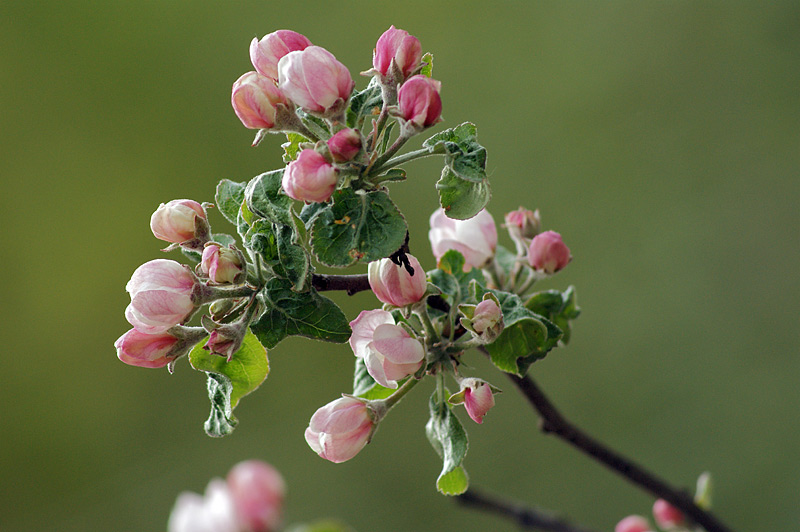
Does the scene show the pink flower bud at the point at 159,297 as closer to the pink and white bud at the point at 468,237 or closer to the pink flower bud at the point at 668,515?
the pink and white bud at the point at 468,237

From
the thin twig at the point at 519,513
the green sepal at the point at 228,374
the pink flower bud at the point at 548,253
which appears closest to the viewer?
the green sepal at the point at 228,374

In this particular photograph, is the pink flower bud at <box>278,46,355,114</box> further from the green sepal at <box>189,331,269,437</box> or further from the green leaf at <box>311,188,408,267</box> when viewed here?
the green sepal at <box>189,331,269,437</box>

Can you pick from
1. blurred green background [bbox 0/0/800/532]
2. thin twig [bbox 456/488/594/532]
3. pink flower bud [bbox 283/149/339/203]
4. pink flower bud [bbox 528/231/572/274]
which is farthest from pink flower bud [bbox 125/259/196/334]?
blurred green background [bbox 0/0/800/532]

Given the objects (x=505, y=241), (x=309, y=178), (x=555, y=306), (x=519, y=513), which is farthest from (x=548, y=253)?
(x=505, y=241)

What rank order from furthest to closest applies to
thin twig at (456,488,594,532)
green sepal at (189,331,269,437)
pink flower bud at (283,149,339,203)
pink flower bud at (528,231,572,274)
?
thin twig at (456,488,594,532)
pink flower bud at (528,231,572,274)
green sepal at (189,331,269,437)
pink flower bud at (283,149,339,203)

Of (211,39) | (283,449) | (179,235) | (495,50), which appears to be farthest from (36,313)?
(179,235)

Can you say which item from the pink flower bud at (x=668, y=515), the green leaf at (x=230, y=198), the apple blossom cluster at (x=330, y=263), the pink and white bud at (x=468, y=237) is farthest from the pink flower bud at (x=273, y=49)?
the pink flower bud at (x=668, y=515)

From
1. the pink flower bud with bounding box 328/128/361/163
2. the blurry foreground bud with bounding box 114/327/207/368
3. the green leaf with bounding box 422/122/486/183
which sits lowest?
the blurry foreground bud with bounding box 114/327/207/368

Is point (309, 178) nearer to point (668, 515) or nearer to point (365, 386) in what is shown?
point (365, 386)
